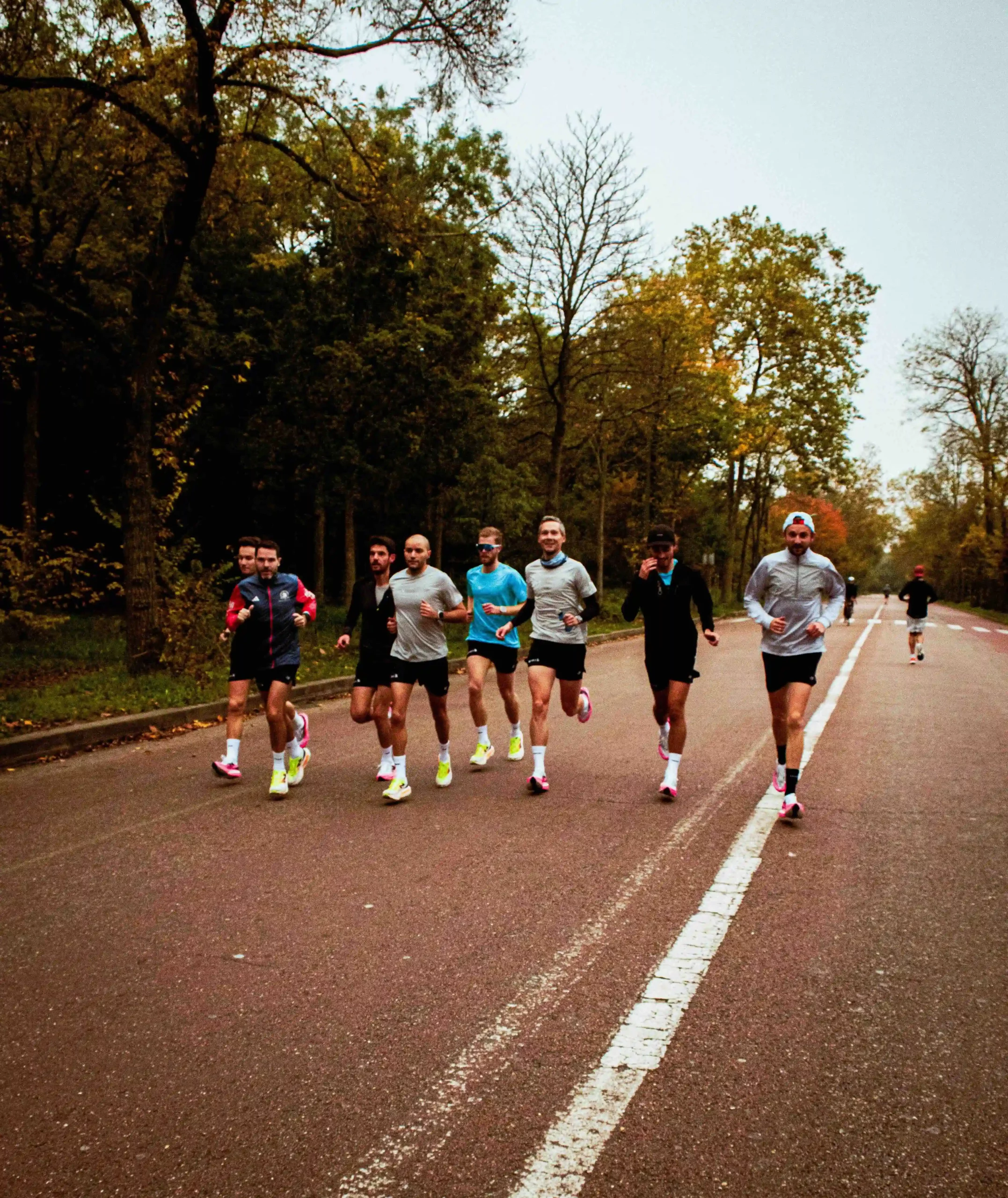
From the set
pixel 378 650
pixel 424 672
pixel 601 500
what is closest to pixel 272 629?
pixel 378 650

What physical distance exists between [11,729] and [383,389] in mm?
14072

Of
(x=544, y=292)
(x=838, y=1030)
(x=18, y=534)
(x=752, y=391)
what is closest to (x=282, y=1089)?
(x=838, y=1030)

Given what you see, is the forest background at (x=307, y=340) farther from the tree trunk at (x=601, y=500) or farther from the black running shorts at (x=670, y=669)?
the black running shorts at (x=670, y=669)

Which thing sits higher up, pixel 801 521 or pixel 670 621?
pixel 801 521

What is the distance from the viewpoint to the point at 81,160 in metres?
19.7

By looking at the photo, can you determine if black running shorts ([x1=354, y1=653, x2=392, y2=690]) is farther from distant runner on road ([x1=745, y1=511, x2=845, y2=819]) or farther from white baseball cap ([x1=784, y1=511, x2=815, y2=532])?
white baseball cap ([x1=784, y1=511, x2=815, y2=532])

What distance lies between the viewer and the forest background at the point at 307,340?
13.5 m

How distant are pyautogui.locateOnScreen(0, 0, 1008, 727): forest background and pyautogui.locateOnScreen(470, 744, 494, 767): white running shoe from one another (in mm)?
A: 4914

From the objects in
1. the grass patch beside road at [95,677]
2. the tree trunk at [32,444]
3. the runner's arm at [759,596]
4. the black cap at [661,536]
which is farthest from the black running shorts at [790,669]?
the tree trunk at [32,444]

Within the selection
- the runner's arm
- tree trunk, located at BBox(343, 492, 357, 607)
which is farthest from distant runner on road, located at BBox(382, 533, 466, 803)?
tree trunk, located at BBox(343, 492, 357, 607)

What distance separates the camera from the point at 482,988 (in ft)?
12.8

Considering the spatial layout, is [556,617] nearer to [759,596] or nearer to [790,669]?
[759,596]

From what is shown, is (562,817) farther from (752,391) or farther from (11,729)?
(752,391)

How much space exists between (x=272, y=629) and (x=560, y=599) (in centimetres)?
231
